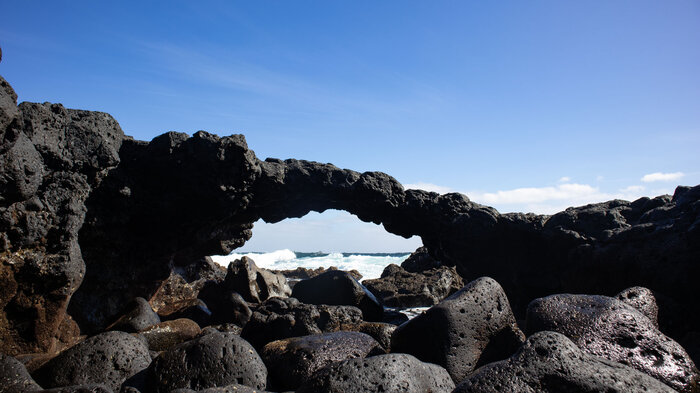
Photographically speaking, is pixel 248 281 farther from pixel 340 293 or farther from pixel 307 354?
pixel 307 354

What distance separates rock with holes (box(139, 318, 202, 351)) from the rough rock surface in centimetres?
765

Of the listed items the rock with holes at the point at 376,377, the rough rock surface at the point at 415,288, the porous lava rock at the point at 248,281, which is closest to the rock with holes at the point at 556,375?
the rock with holes at the point at 376,377

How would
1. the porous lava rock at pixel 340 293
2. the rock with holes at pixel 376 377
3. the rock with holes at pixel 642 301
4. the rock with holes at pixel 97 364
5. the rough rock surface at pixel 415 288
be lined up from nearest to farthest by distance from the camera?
the rock with holes at pixel 376 377 → the rock with holes at pixel 97 364 → the rock with holes at pixel 642 301 → the porous lava rock at pixel 340 293 → the rough rock surface at pixel 415 288

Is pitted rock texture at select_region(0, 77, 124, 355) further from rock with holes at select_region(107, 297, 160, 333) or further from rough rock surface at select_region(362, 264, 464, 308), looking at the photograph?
rough rock surface at select_region(362, 264, 464, 308)

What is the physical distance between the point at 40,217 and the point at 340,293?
6334 millimetres

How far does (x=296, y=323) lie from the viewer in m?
7.68

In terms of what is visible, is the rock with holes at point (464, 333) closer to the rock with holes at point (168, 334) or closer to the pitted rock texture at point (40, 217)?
the rock with holes at point (168, 334)

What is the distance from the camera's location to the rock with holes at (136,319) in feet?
24.8

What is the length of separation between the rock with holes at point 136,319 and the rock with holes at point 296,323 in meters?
1.64

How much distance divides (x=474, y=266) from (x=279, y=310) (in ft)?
16.3

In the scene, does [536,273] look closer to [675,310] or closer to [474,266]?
[474,266]

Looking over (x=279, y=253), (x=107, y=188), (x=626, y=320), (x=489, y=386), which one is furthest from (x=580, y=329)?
(x=279, y=253)

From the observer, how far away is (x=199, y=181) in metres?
8.84

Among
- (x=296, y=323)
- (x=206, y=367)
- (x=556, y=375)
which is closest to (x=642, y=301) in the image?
(x=556, y=375)
